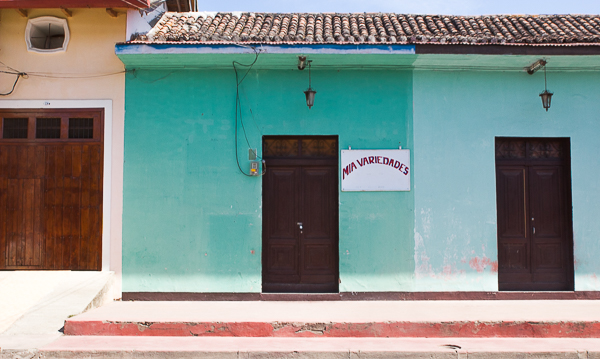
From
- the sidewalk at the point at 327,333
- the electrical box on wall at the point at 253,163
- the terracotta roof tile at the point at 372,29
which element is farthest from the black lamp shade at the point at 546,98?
the electrical box on wall at the point at 253,163

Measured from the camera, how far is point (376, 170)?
747 centimetres

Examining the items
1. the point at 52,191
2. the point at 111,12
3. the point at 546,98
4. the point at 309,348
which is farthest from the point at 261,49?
the point at 546,98

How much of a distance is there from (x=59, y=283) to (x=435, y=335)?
569 cm

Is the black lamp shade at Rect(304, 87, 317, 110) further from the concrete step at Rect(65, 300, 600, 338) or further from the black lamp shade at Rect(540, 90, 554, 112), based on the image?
the black lamp shade at Rect(540, 90, 554, 112)

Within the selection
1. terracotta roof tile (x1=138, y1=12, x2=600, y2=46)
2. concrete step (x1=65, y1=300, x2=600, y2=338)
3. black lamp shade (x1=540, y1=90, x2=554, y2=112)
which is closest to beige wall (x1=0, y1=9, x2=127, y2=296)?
terracotta roof tile (x1=138, y1=12, x2=600, y2=46)

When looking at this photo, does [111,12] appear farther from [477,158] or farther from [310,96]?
[477,158]

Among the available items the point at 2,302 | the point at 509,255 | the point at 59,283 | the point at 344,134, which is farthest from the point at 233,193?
the point at 509,255

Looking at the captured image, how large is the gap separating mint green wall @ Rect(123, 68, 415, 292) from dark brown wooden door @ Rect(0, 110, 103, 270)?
62cm

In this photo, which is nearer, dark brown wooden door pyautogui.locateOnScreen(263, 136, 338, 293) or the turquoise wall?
the turquoise wall

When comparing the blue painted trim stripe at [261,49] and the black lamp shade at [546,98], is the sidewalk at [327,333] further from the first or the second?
the blue painted trim stripe at [261,49]

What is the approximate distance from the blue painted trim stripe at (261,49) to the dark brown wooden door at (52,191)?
4.64 ft

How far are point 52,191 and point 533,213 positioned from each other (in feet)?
27.3

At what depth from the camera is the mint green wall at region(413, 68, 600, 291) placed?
24.4 ft

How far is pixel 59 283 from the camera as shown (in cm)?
687
